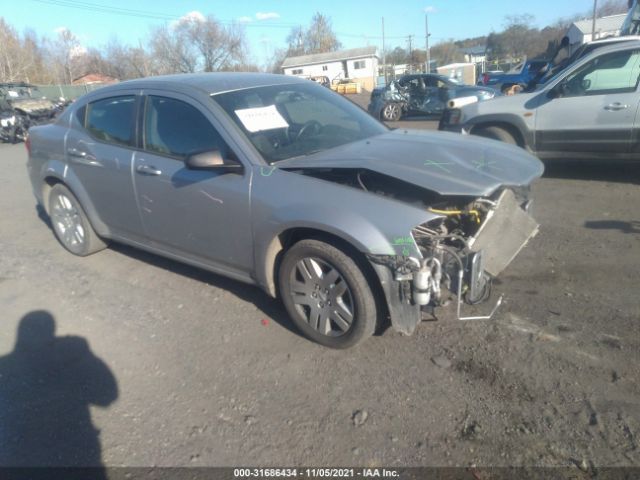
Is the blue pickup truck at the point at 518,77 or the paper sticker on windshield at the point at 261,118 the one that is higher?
the paper sticker on windshield at the point at 261,118

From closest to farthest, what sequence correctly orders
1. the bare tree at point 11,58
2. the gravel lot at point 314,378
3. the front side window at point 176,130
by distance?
the gravel lot at point 314,378
the front side window at point 176,130
the bare tree at point 11,58

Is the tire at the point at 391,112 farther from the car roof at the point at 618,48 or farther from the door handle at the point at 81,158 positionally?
the door handle at the point at 81,158

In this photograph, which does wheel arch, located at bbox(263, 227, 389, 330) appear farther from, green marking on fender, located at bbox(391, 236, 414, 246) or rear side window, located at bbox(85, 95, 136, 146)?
rear side window, located at bbox(85, 95, 136, 146)

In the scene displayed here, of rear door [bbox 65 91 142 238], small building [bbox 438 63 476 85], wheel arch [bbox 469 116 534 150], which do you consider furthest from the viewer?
small building [bbox 438 63 476 85]

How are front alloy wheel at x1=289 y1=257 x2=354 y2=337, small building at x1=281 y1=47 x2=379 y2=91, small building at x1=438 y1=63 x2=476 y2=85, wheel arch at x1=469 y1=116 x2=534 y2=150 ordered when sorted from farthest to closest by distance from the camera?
small building at x1=281 y1=47 x2=379 y2=91
small building at x1=438 y1=63 x2=476 y2=85
wheel arch at x1=469 y1=116 x2=534 y2=150
front alloy wheel at x1=289 y1=257 x2=354 y2=337

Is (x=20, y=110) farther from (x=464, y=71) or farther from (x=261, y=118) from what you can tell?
(x=464, y=71)

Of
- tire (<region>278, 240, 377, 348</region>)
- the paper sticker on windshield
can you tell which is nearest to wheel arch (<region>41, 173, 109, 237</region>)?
the paper sticker on windshield

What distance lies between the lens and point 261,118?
3.48 meters

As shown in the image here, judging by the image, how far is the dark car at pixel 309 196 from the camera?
278 cm

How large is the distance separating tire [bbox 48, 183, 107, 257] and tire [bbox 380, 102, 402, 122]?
1277cm

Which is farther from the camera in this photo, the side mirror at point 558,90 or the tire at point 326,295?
the side mirror at point 558,90

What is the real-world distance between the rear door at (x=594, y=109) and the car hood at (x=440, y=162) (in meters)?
3.41

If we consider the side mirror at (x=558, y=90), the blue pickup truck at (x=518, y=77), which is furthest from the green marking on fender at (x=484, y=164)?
the blue pickup truck at (x=518, y=77)

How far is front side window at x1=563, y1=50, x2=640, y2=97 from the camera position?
19.9ft
